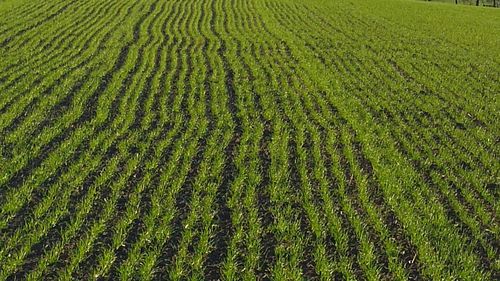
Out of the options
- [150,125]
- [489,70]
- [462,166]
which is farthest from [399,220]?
[489,70]

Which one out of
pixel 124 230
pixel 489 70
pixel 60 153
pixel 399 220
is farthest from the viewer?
pixel 489 70

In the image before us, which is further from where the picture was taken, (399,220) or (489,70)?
(489,70)

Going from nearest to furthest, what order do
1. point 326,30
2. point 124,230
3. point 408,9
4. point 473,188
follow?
point 124,230, point 473,188, point 326,30, point 408,9

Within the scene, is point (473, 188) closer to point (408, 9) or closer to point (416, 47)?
point (416, 47)

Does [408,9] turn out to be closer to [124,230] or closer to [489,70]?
[489,70]

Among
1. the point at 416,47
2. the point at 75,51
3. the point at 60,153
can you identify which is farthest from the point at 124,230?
the point at 416,47

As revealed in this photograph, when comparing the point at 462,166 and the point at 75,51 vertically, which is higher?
the point at 75,51
